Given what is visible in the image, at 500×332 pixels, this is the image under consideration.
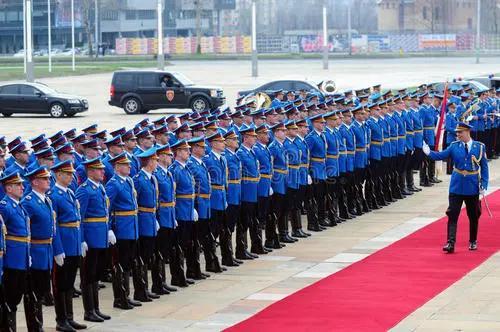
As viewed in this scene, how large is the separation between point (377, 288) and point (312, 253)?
113 inches

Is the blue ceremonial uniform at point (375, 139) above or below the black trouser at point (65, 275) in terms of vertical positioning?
above

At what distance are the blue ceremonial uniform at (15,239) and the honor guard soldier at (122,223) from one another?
1.75 m

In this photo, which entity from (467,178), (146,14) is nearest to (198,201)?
(467,178)

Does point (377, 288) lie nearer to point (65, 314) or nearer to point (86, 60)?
point (65, 314)

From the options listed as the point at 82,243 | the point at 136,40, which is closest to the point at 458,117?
the point at 82,243

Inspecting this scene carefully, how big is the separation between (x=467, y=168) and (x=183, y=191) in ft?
14.3

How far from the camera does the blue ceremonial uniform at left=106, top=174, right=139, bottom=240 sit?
559 inches

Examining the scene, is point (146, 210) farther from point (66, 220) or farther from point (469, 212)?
point (469, 212)

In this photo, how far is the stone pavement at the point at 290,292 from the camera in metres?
13.3

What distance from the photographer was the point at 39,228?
12.9 metres

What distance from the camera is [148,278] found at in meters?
16.2

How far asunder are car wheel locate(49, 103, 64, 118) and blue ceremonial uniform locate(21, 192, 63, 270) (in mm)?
32688

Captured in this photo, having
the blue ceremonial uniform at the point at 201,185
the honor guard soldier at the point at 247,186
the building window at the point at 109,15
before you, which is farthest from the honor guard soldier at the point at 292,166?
the building window at the point at 109,15

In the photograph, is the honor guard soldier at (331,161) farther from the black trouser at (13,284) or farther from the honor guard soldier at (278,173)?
the black trouser at (13,284)
